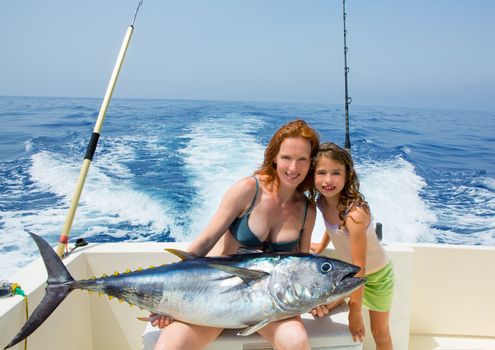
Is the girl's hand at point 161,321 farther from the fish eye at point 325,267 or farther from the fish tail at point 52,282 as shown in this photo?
the fish eye at point 325,267

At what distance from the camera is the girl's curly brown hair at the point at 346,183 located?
74.6 inches

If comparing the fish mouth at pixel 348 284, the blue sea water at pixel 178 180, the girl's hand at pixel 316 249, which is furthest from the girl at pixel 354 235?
the blue sea water at pixel 178 180

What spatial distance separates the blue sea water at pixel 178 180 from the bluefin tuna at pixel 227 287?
2.67 m

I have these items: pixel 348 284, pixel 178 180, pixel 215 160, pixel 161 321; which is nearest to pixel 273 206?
pixel 348 284

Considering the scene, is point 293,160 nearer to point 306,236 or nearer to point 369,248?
point 306,236

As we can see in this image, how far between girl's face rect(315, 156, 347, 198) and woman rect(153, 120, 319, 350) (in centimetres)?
6

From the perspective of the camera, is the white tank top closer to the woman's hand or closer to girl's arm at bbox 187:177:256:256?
the woman's hand

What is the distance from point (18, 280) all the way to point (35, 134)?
30.6ft

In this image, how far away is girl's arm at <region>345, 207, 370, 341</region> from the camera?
5.83 ft

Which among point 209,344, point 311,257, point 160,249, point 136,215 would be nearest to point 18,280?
point 160,249

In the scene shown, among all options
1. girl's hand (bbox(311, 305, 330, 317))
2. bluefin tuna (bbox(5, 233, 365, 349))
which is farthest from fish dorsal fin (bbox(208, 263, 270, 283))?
girl's hand (bbox(311, 305, 330, 317))

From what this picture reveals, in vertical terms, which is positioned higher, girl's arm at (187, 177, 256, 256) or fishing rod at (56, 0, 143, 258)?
fishing rod at (56, 0, 143, 258)

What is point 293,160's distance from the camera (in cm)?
187

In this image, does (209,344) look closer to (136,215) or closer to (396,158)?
(136,215)
